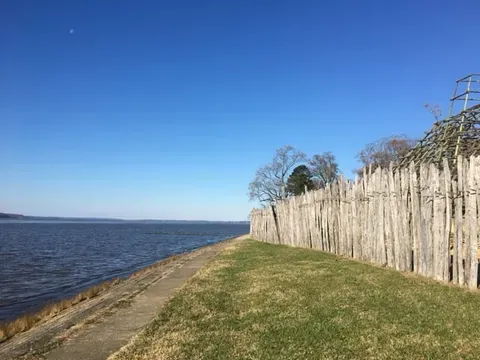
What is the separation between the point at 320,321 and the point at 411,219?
4827mm

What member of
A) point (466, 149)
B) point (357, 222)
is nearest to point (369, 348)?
point (357, 222)

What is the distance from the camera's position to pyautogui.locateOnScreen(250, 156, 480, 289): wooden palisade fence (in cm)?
841

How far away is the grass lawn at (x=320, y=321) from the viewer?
5.39 meters

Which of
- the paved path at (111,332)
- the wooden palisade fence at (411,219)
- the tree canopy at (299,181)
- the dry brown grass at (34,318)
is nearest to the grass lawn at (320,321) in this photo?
the paved path at (111,332)

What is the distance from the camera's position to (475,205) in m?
8.21

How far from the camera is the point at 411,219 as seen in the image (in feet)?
33.4

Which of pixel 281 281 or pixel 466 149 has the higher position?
pixel 466 149

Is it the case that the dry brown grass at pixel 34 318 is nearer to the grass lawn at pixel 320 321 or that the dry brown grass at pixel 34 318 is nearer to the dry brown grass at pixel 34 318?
the dry brown grass at pixel 34 318

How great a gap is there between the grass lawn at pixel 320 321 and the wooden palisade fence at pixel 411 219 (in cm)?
59

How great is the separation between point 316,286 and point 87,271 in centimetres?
1878

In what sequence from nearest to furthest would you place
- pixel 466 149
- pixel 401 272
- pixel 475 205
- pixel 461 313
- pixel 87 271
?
pixel 461 313 < pixel 475 205 < pixel 401 272 < pixel 466 149 < pixel 87 271

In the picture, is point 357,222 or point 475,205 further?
point 357,222

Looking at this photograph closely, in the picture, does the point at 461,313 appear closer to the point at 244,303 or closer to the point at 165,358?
the point at 244,303

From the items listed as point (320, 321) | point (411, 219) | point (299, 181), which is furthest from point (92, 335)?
point (299, 181)
